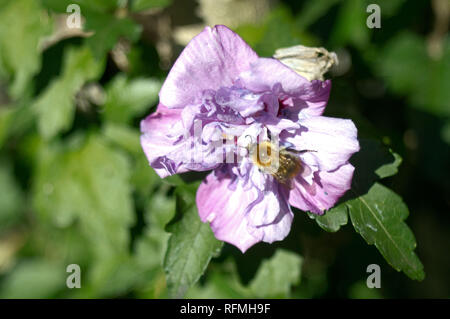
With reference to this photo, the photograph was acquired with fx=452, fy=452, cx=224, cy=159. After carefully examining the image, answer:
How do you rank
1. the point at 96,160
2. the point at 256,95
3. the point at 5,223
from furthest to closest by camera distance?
the point at 5,223 → the point at 96,160 → the point at 256,95

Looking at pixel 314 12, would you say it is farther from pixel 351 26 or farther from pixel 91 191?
pixel 91 191

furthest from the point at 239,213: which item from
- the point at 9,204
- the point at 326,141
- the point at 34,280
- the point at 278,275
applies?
the point at 9,204

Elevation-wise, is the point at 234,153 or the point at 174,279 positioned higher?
the point at 234,153

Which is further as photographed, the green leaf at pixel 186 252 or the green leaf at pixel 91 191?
the green leaf at pixel 91 191

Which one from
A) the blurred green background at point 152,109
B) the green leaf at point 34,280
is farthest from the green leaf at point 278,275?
the green leaf at point 34,280

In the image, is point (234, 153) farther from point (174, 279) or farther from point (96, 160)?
point (96, 160)

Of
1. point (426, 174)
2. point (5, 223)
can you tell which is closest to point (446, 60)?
point (426, 174)

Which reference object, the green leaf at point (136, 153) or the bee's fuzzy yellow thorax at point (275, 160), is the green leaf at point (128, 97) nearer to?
the green leaf at point (136, 153)
